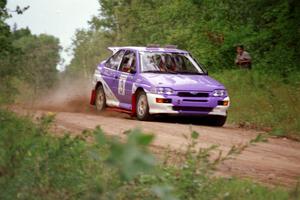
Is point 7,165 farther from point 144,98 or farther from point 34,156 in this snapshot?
point 144,98

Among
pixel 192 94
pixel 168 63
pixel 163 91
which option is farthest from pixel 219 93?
pixel 168 63

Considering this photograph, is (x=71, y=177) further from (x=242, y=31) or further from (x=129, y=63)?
(x=242, y=31)

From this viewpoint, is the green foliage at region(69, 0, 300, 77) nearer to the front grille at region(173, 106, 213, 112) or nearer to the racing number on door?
the racing number on door

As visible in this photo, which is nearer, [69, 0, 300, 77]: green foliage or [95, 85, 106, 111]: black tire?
[95, 85, 106, 111]: black tire

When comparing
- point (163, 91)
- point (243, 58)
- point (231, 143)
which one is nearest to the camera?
point (231, 143)

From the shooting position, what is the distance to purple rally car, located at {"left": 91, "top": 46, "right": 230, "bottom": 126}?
15.9 meters

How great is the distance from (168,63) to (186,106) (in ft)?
5.55

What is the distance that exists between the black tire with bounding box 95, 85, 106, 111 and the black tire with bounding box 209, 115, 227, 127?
2.96 m

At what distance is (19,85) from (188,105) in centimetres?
640

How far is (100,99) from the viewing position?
736 inches

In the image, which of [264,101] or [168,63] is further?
[264,101]

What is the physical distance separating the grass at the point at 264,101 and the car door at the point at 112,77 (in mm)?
3083

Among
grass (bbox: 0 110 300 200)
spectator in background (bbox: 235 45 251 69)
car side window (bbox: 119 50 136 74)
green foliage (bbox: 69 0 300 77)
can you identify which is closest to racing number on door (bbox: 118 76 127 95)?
car side window (bbox: 119 50 136 74)

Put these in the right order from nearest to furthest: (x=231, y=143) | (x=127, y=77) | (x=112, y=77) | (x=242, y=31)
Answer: (x=231, y=143) → (x=127, y=77) → (x=112, y=77) → (x=242, y=31)
